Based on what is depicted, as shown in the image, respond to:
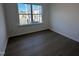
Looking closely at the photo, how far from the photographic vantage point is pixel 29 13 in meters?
4.29

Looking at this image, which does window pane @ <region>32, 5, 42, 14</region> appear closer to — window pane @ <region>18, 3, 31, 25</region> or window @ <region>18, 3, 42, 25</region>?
window @ <region>18, 3, 42, 25</region>

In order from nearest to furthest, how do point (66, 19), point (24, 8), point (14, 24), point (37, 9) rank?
point (66, 19)
point (14, 24)
point (24, 8)
point (37, 9)

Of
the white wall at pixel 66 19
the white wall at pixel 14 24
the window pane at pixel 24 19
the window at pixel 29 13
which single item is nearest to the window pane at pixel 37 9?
the window at pixel 29 13

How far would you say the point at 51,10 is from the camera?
178 inches

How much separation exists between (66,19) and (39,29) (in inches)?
59.6

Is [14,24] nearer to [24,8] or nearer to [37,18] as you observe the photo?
[24,8]

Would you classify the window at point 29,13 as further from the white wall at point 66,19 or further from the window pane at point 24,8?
the white wall at point 66,19

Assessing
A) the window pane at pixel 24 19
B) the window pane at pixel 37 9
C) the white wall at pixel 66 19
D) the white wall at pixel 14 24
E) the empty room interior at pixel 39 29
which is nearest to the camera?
the empty room interior at pixel 39 29

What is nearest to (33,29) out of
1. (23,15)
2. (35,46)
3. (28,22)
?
(28,22)

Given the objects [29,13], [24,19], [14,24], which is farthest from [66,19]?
[14,24]

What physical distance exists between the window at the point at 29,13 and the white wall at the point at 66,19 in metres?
0.66

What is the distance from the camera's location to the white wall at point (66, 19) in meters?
3.30

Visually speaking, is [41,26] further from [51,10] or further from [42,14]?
[51,10]

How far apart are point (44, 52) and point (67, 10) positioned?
198 cm
